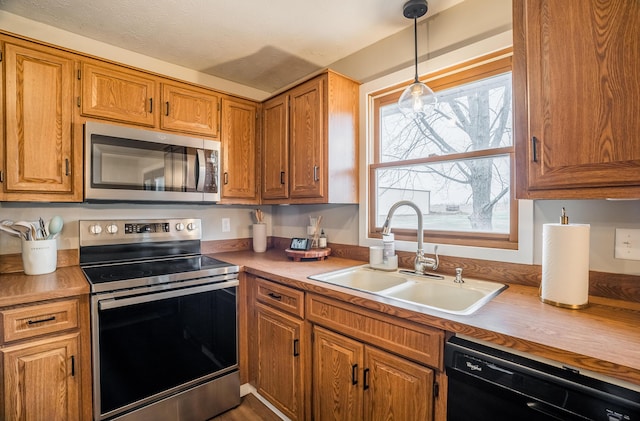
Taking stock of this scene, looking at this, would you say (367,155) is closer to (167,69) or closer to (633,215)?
(633,215)

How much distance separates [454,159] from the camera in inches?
69.5

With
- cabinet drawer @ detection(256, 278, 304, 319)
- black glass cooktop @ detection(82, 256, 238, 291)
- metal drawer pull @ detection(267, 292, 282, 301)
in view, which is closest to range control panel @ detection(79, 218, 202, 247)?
black glass cooktop @ detection(82, 256, 238, 291)

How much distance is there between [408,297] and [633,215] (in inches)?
37.9

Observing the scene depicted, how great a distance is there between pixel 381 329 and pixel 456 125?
125cm

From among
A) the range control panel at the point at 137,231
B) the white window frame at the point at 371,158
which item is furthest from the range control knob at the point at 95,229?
the white window frame at the point at 371,158

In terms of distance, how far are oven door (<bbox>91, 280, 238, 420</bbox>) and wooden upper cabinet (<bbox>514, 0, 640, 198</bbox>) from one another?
5.60 feet

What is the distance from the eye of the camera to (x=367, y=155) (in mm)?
2131

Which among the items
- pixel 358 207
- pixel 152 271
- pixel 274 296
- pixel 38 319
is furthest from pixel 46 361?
pixel 358 207

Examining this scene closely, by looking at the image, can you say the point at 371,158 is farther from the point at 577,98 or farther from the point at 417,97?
the point at 577,98

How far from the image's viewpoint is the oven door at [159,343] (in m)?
1.50

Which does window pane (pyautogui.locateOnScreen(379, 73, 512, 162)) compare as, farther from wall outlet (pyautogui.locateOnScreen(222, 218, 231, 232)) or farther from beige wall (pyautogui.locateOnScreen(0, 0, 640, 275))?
wall outlet (pyautogui.locateOnScreen(222, 218, 231, 232))

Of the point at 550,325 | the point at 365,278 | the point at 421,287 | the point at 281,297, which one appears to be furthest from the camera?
the point at 365,278

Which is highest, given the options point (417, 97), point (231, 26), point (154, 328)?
point (231, 26)

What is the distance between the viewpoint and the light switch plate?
119 cm
